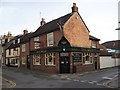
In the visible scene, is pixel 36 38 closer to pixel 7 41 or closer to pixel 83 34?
pixel 83 34

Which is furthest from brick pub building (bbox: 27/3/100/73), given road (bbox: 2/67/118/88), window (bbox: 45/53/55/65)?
road (bbox: 2/67/118/88)

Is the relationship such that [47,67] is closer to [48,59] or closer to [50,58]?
[48,59]

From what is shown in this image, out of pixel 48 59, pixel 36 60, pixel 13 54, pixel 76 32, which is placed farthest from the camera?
pixel 13 54

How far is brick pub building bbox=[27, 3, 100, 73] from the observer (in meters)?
28.2

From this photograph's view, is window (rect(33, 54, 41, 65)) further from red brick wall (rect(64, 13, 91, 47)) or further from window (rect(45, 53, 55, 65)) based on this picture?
red brick wall (rect(64, 13, 91, 47))

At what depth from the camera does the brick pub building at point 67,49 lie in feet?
92.6

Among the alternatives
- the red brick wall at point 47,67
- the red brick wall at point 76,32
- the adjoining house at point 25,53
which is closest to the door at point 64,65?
the red brick wall at point 47,67

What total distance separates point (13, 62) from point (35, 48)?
56.8 ft

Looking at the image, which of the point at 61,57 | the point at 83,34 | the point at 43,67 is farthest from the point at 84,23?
the point at 43,67

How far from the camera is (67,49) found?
2798cm

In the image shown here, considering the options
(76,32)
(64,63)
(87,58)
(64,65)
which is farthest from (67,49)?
(87,58)

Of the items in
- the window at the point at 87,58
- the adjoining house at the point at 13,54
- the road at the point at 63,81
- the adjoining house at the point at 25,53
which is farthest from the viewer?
the adjoining house at the point at 13,54

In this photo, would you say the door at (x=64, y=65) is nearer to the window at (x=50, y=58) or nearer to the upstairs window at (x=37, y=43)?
the window at (x=50, y=58)

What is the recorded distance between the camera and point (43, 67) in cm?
3114
